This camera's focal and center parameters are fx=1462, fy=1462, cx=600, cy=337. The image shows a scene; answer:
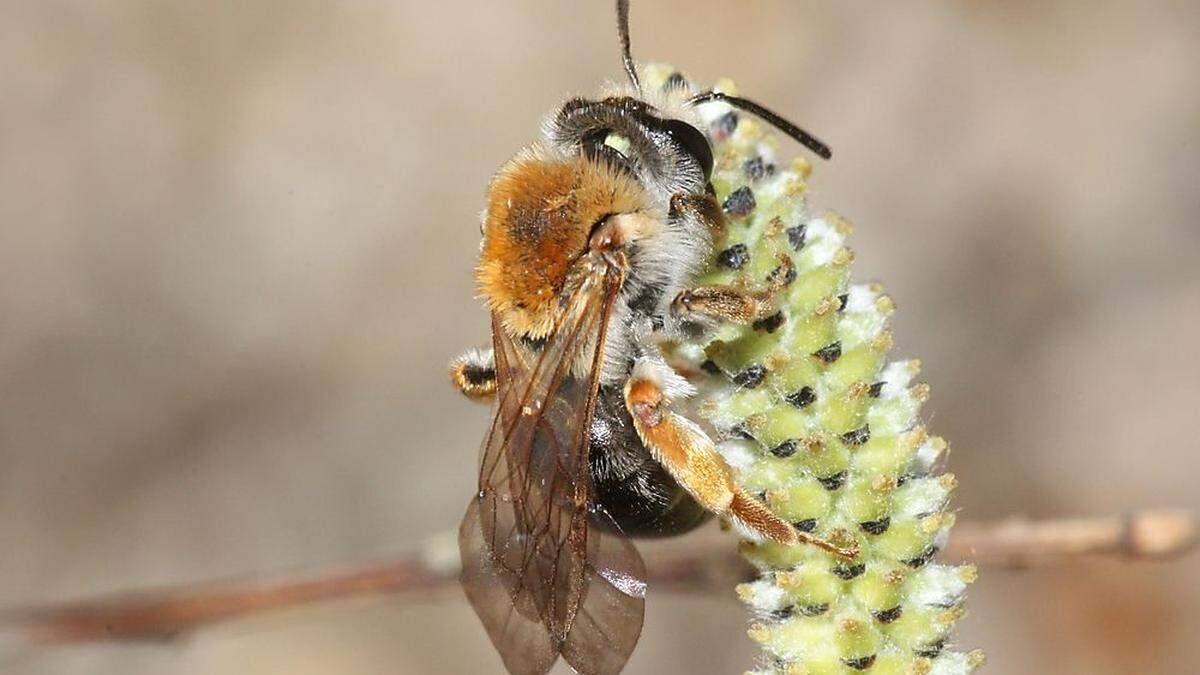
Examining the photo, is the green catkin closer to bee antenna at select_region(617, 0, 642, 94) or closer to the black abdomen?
the black abdomen

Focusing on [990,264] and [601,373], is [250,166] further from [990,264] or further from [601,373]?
[601,373]

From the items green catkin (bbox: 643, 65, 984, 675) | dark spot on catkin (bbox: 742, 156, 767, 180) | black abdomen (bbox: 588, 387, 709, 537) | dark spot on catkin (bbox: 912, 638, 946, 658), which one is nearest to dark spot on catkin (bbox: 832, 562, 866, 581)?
green catkin (bbox: 643, 65, 984, 675)

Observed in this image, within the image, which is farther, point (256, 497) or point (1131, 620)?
point (256, 497)

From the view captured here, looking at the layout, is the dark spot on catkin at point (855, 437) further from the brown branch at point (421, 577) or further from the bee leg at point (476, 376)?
the bee leg at point (476, 376)

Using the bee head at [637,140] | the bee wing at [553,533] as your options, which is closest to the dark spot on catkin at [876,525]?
the bee wing at [553,533]

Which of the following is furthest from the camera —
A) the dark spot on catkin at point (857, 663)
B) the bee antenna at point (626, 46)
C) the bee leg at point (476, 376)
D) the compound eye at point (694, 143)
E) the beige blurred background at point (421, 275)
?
A: the beige blurred background at point (421, 275)

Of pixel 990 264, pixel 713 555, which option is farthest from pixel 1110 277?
pixel 713 555

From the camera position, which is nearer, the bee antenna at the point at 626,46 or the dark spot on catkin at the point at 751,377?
the dark spot on catkin at the point at 751,377
